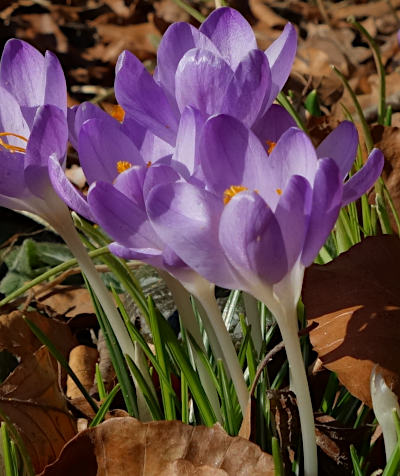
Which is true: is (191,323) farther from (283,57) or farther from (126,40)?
(126,40)

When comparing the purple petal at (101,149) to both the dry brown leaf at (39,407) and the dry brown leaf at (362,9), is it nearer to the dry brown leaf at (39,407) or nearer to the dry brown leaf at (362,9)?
the dry brown leaf at (39,407)

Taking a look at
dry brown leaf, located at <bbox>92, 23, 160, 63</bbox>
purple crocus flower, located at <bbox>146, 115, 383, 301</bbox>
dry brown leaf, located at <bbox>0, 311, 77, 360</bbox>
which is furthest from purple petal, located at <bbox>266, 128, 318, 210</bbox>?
dry brown leaf, located at <bbox>92, 23, 160, 63</bbox>

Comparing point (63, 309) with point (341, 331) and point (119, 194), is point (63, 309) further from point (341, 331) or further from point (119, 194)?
point (119, 194)

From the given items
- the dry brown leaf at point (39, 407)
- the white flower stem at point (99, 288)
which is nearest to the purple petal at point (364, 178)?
the white flower stem at point (99, 288)

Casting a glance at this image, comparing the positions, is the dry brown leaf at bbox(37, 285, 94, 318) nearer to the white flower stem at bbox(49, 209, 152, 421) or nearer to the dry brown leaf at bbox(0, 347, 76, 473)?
the dry brown leaf at bbox(0, 347, 76, 473)

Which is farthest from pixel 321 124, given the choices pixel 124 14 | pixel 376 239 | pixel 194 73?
pixel 124 14

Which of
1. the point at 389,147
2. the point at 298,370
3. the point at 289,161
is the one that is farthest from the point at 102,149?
the point at 389,147
